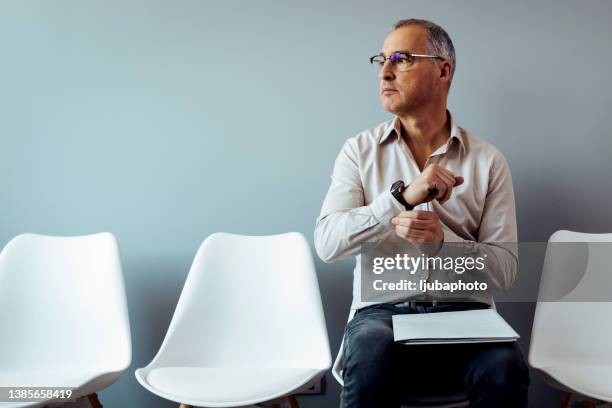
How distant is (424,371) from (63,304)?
4.13ft

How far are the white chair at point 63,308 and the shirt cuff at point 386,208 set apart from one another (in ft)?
3.03

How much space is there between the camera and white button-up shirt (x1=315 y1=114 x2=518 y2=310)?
1648mm

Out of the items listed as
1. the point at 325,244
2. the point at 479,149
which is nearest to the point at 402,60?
the point at 479,149

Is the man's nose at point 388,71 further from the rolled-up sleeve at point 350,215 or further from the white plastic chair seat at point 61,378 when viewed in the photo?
the white plastic chair seat at point 61,378

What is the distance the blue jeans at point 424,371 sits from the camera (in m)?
1.33

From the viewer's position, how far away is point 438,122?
6.05 feet

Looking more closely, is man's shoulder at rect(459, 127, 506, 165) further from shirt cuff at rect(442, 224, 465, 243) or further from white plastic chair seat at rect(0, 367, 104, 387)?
white plastic chair seat at rect(0, 367, 104, 387)

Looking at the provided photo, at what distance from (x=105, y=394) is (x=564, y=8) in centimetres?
226

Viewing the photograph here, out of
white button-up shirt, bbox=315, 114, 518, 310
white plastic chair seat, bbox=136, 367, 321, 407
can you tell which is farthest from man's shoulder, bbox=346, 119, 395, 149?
white plastic chair seat, bbox=136, 367, 321, 407

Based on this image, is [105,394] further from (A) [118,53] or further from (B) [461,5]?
(B) [461,5]

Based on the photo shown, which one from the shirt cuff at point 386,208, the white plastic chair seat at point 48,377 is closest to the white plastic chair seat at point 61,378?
the white plastic chair seat at point 48,377

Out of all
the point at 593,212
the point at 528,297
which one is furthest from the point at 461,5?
the point at 528,297

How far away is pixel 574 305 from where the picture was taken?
1.96 meters

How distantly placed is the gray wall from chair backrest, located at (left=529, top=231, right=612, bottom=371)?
19cm
